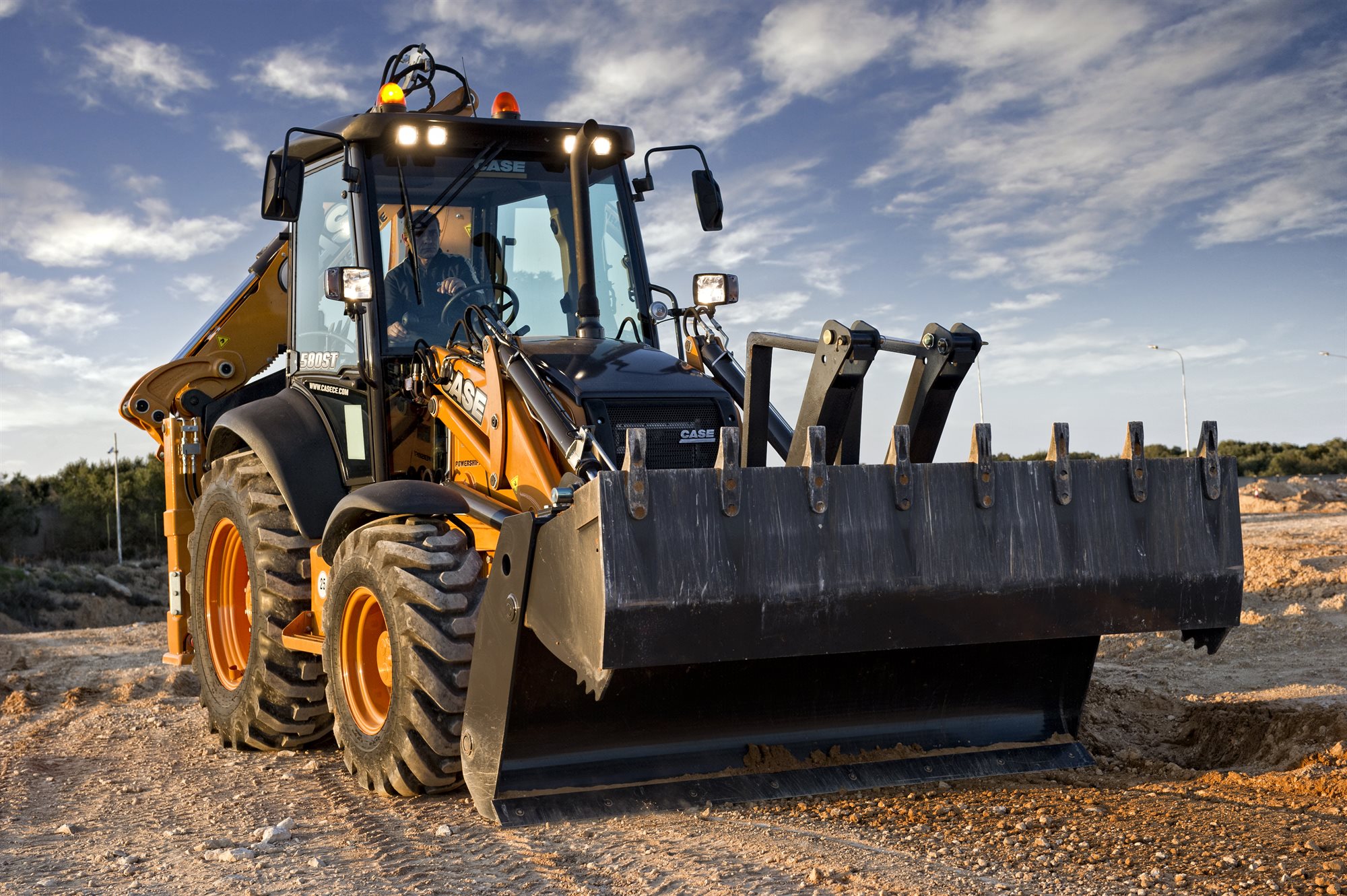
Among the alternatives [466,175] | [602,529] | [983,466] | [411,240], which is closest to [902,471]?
[983,466]

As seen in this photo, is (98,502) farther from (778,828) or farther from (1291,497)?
(778,828)

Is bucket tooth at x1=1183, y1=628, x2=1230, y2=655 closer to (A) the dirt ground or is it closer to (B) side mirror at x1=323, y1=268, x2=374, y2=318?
(A) the dirt ground

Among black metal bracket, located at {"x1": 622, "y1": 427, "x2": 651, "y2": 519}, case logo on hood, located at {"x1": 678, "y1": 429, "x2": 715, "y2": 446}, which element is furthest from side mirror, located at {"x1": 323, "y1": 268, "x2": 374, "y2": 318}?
black metal bracket, located at {"x1": 622, "y1": 427, "x2": 651, "y2": 519}

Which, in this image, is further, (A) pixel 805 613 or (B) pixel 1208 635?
(B) pixel 1208 635

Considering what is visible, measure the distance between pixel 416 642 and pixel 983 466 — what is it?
2321 millimetres

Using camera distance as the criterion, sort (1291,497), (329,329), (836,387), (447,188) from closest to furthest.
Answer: (836,387) → (447,188) → (329,329) → (1291,497)

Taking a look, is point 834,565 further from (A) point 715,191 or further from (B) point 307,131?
(B) point 307,131

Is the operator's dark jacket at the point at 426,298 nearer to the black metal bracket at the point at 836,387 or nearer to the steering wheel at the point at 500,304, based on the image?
the steering wheel at the point at 500,304

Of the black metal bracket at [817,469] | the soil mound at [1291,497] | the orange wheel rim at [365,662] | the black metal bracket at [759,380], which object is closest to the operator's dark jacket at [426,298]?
the orange wheel rim at [365,662]

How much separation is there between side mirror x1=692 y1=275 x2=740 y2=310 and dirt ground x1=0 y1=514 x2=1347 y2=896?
2.82 meters

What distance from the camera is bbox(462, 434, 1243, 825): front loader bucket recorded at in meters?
4.43

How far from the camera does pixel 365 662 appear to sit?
578cm

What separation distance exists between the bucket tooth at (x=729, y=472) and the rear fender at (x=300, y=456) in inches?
109

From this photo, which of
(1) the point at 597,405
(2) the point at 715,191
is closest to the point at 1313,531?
(2) the point at 715,191
